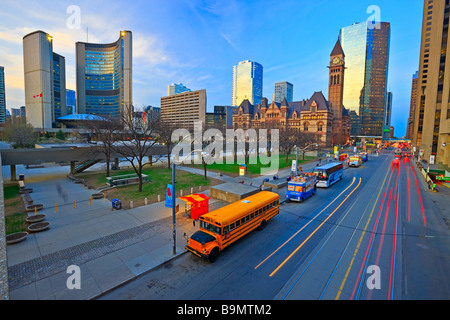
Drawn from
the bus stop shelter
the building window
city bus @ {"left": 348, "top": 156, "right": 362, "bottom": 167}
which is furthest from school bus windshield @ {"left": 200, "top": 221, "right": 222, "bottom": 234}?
the building window

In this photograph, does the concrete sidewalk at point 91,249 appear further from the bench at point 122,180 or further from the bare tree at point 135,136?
the bare tree at point 135,136

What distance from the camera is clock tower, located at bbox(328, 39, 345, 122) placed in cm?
11838

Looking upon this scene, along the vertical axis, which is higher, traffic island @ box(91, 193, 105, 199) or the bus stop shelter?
the bus stop shelter

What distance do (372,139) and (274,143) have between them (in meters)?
159

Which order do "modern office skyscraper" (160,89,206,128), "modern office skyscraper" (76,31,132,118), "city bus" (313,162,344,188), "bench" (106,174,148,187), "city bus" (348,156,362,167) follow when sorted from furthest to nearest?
"modern office skyscraper" (160,89,206,128) < "modern office skyscraper" (76,31,132,118) < "city bus" (348,156,362,167) < "city bus" (313,162,344,188) < "bench" (106,174,148,187)

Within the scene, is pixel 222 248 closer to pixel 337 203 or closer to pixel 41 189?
pixel 337 203

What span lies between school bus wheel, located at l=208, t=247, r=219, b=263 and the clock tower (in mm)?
129563

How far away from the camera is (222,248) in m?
12.2

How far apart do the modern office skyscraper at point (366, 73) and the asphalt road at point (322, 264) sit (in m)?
177

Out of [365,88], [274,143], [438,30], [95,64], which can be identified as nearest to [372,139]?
[365,88]

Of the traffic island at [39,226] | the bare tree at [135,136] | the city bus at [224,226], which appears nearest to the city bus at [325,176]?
the city bus at [224,226]

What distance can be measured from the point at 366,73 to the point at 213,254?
20121 cm

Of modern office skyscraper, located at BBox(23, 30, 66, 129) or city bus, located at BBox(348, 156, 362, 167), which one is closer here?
city bus, located at BBox(348, 156, 362, 167)

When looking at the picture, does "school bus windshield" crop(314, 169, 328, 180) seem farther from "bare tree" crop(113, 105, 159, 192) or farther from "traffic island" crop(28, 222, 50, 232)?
"traffic island" crop(28, 222, 50, 232)
